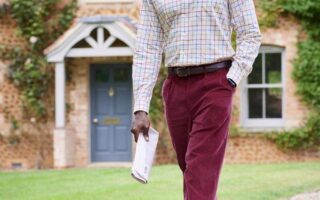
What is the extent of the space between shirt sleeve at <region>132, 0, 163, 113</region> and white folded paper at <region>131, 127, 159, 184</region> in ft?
0.79

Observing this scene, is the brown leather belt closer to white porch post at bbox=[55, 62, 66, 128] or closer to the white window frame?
white porch post at bbox=[55, 62, 66, 128]

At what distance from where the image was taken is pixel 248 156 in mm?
14930

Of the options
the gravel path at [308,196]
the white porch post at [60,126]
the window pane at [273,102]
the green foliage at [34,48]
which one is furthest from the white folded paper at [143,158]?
the green foliage at [34,48]

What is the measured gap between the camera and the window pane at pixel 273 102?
15.1 meters

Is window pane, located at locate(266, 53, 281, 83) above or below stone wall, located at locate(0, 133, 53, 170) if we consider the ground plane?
above

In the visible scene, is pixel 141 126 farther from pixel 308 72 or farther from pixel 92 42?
pixel 308 72

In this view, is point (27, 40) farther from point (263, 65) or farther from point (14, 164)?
point (263, 65)

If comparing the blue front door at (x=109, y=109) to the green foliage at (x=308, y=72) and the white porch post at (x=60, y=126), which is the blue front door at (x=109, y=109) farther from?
the green foliage at (x=308, y=72)

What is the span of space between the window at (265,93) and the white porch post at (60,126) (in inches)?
139

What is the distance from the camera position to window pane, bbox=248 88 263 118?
15.2 metres

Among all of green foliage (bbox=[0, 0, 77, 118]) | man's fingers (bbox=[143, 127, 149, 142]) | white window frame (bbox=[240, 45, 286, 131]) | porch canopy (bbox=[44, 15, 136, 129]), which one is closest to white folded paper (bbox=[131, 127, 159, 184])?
man's fingers (bbox=[143, 127, 149, 142])

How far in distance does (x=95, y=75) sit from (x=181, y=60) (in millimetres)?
11292

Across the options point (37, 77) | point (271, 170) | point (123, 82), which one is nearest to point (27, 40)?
point (37, 77)

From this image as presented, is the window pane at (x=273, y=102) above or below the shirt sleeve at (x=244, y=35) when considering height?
below
